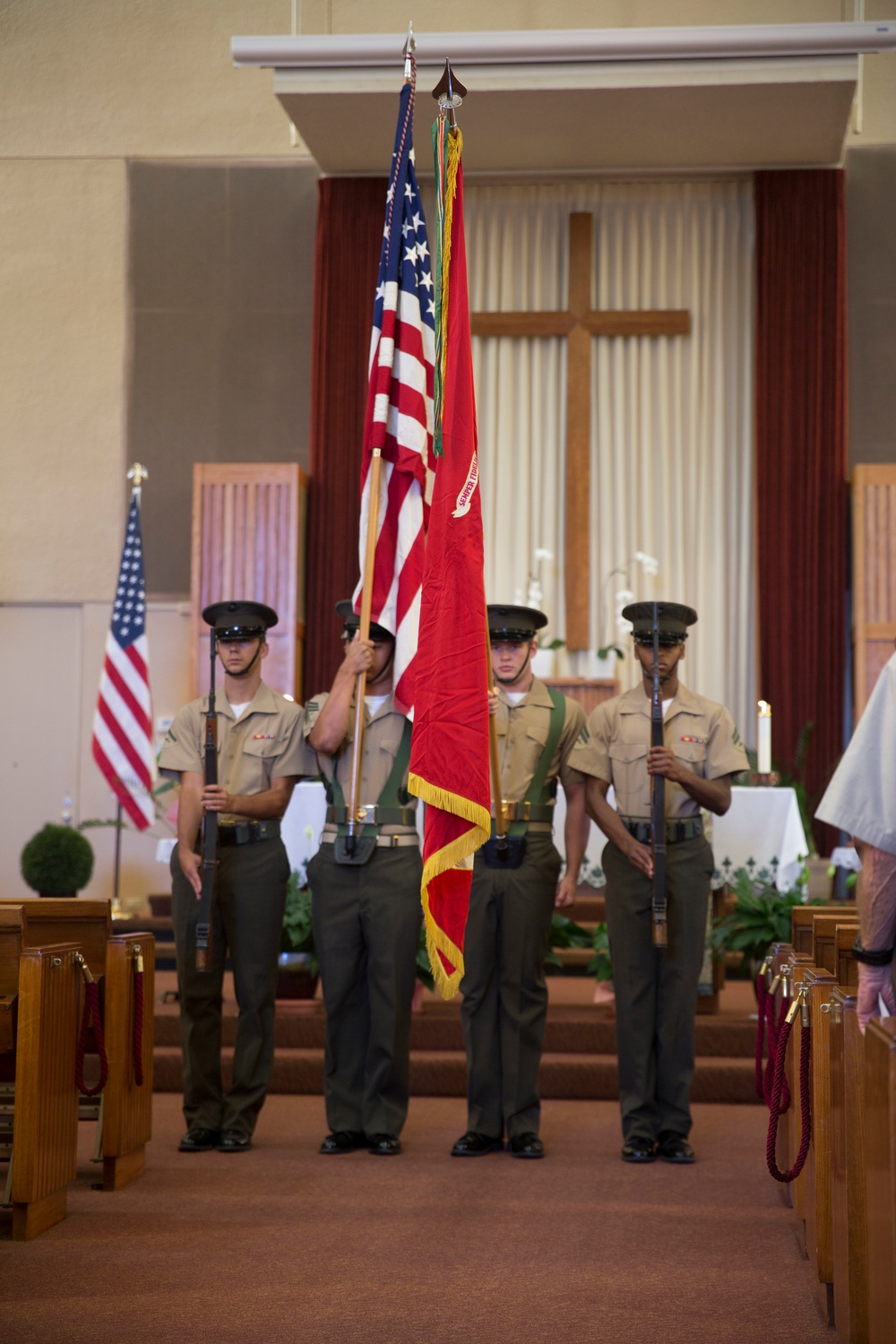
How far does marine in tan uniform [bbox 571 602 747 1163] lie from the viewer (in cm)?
441

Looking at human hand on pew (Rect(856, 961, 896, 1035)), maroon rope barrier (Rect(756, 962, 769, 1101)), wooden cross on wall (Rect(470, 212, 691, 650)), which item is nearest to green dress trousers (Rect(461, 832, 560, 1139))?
maroon rope barrier (Rect(756, 962, 769, 1101))

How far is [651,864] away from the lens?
4.43 meters

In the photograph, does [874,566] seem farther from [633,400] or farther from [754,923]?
[754,923]

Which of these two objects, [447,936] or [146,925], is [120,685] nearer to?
[146,925]

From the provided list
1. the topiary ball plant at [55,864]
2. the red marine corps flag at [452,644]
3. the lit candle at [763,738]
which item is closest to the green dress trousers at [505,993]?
the red marine corps flag at [452,644]

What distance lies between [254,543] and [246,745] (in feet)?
17.2

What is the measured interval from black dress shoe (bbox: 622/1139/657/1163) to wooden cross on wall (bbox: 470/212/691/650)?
18.9 feet

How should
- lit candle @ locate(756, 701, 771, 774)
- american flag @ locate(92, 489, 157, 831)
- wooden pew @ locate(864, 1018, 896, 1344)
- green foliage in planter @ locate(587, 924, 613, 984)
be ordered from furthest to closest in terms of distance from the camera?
american flag @ locate(92, 489, 157, 831) → lit candle @ locate(756, 701, 771, 774) → green foliage in planter @ locate(587, 924, 613, 984) → wooden pew @ locate(864, 1018, 896, 1344)

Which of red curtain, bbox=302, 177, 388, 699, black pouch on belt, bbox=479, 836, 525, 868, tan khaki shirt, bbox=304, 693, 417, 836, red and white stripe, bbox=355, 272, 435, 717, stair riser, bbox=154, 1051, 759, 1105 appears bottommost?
stair riser, bbox=154, 1051, 759, 1105

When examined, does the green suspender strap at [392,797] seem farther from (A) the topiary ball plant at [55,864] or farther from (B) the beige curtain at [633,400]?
(B) the beige curtain at [633,400]

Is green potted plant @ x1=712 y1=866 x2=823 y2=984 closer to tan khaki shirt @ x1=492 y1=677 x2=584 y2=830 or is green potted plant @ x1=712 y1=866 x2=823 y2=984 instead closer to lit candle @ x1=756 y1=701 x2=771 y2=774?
lit candle @ x1=756 y1=701 x2=771 y2=774

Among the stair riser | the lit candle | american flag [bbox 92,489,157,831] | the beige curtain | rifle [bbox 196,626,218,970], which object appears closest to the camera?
rifle [bbox 196,626,218,970]

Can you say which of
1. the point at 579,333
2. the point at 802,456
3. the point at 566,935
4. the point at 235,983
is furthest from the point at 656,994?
the point at 579,333

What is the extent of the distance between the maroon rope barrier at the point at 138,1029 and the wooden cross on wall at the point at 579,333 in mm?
6129
